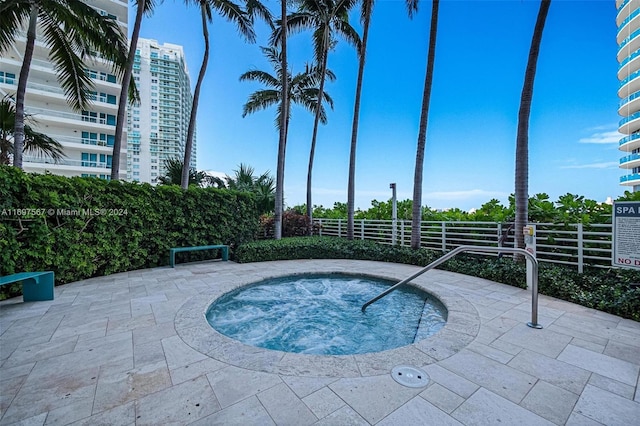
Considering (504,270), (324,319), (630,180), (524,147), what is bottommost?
(324,319)

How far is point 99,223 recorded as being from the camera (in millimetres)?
5781

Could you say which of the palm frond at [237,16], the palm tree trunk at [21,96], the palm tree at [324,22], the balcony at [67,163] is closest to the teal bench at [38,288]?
the palm tree trunk at [21,96]

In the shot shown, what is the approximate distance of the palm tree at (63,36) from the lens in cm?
619

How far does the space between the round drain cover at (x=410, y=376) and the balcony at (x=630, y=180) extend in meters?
33.2

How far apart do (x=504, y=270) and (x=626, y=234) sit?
2.22m

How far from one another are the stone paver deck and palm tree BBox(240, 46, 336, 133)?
11329 millimetres

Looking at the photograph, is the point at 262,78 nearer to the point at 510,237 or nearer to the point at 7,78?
the point at 510,237

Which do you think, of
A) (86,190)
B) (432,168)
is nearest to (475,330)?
(432,168)

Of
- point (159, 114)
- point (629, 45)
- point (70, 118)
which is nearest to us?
point (70, 118)

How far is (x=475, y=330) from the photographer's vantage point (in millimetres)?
3158

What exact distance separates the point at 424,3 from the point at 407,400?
10.6 m

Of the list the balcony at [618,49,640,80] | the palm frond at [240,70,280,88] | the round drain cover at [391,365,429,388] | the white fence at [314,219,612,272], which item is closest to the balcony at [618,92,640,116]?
the balcony at [618,49,640,80]

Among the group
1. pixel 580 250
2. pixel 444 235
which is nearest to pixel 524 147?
pixel 580 250

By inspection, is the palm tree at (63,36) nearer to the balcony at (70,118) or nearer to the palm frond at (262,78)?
the palm frond at (262,78)
